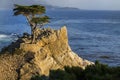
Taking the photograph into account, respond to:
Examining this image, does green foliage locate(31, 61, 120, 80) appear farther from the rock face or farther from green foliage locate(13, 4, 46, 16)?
green foliage locate(13, 4, 46, 16)

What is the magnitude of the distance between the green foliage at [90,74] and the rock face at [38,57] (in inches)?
527

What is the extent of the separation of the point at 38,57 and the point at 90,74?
1611 centimetres

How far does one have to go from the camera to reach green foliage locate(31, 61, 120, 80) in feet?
69.9

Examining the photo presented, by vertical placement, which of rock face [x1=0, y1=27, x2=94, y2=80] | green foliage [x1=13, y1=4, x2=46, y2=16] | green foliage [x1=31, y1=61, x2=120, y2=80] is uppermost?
green foliage [x1=13, y1=4, x2=46, y2=16]

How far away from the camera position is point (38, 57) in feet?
123

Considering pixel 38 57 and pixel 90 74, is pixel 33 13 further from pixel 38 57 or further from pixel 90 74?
pixel 90 74

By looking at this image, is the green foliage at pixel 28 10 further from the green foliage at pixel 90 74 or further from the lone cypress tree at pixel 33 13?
the green foliage at pixel 90 74

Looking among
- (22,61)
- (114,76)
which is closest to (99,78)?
(114,76)

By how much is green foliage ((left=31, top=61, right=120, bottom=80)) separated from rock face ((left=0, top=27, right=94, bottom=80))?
13395 mm

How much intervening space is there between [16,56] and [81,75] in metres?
16.1

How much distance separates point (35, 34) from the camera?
137ft

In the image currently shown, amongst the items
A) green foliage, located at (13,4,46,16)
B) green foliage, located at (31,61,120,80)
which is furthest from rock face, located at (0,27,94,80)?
green foliage, located at (31,61,120,80)

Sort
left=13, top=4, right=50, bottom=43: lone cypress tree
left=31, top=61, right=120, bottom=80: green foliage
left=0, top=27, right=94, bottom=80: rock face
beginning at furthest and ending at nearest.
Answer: left=13, top=4, right=50, bottom=43: lone cypress tree
left=0, top=27, right=94, bottom=80: rock face
left=31, top=61, right=120, bottom=80: green foliage

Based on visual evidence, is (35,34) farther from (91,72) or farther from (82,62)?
(91,72)
